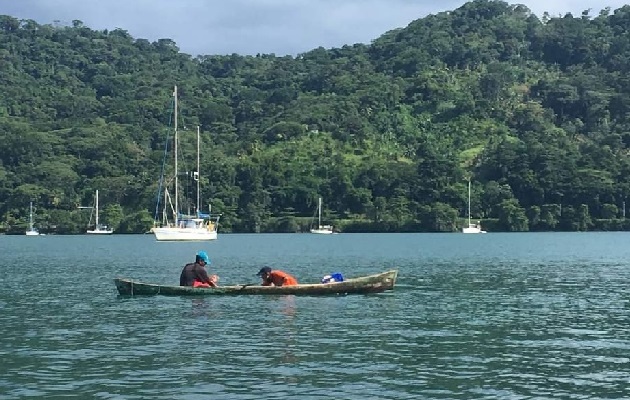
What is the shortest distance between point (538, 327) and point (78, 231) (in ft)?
571

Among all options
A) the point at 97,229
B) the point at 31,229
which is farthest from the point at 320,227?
the point at 31,229

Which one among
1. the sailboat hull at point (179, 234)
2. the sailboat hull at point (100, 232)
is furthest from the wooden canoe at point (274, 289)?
the sailboat hull at point (100, 232)

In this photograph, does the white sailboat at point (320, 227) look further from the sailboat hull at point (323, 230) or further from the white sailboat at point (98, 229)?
the white sailboat at point (98, 229)

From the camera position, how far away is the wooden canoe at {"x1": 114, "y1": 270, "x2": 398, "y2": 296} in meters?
43.5

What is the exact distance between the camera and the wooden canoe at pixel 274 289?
43500mm

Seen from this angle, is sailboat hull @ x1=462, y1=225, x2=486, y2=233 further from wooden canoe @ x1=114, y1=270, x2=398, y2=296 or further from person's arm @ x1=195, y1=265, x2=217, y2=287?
person's arm @ x1=195, y1=265, x2=217, y2=287

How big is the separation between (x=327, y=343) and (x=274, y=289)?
14.3 m

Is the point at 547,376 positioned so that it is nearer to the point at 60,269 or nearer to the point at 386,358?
the point at 386,358

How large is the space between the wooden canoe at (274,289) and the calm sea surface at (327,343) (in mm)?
439

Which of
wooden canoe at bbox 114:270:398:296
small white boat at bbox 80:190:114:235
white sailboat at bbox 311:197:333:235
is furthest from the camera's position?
small white boat at bbox 80:190:114:235

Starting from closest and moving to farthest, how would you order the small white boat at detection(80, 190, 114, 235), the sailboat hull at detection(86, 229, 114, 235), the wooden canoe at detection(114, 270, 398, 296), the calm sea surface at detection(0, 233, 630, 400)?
the calm sea surface at detection(0, 233, 630, 400) → the wooden canoe at detection(114, 270, 398, 296) → the sailboat hull at detection(86, 229, 114, 235) → the small white boat at detection(80, 190, 114, 235)

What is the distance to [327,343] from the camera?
29.2m

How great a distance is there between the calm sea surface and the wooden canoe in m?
0.44

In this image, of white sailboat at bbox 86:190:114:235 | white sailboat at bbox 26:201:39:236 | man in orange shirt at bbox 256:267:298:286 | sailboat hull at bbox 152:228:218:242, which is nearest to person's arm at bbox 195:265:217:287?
man in orange shirt at bbox 256:267:298:286
